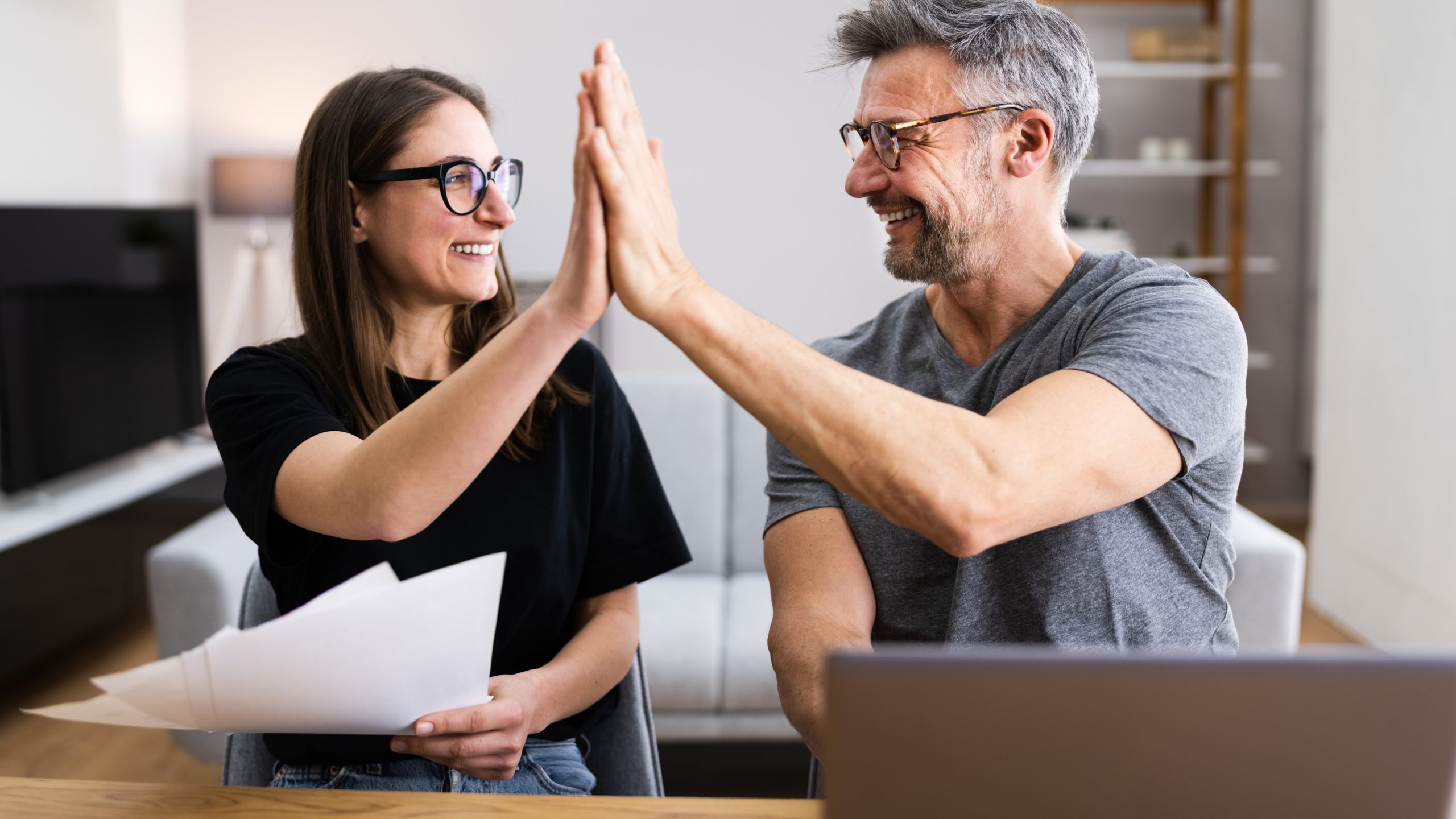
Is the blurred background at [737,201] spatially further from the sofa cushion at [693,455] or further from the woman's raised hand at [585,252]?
the woman's raised hand at [585,252]

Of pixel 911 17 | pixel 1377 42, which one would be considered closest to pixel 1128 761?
pixel 911 17

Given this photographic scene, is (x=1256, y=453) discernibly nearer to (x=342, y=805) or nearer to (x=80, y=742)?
(x=80, y=742)

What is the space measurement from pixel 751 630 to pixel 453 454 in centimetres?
146

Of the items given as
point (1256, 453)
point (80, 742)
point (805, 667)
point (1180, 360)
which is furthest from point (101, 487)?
point (1256, 453)

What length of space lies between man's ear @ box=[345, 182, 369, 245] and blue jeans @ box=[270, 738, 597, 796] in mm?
580

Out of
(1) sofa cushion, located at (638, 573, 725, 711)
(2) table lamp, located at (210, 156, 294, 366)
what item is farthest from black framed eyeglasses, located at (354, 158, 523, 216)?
(2) table lamp, located at (210, 156, 294, 366)

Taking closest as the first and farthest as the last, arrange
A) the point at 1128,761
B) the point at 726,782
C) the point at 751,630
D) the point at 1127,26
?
the point at 1128,761, the point at 751,630, the point at 726,782, the point at 1127,26

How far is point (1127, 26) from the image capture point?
4672mm

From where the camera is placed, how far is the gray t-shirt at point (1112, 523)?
102cm

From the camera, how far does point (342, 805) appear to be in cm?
92

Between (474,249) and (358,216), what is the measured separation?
0.15 m

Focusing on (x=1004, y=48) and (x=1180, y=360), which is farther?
(x=1004, y=48)

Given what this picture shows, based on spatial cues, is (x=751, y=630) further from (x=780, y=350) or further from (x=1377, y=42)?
(x=1377, y=42)

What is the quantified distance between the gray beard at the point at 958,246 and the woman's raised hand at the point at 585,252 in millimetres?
430
